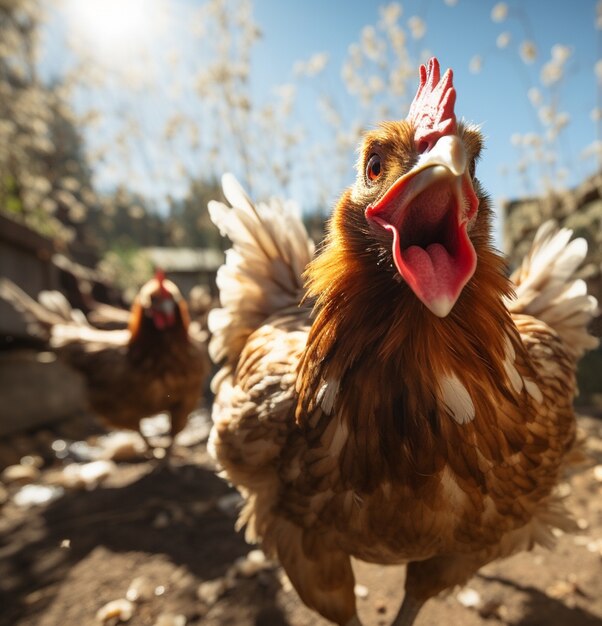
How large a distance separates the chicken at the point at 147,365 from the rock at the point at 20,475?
0.66m

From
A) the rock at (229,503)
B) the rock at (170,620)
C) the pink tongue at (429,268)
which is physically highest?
the pink tongue at (429,268)

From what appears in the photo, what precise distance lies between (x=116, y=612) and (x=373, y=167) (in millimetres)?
2281

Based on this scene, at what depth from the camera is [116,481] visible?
11.5ft

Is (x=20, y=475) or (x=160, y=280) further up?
(x=160, y=280)

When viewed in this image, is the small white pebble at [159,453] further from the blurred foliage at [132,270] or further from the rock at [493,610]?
the blurred foliage at [132,270]

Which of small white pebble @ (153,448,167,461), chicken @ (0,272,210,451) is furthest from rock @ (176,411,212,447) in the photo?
chicken @ (0,272,210,451)

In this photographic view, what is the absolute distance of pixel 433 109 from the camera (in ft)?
3.36

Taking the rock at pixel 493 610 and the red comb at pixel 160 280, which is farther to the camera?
the red comb at pixel 160 280

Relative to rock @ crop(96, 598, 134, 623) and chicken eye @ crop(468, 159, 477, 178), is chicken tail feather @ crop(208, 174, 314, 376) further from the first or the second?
rock @ crop(96, 598, 134, 623)

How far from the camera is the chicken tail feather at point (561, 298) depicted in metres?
1.88

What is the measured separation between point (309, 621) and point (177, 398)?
6.87ft

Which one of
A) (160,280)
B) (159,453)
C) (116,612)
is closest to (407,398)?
(116,612)

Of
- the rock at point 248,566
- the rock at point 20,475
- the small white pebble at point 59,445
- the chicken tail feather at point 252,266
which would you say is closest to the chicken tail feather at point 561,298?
the chicken tail feather at point 252,266

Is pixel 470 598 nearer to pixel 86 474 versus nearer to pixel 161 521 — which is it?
pixel 161 521
